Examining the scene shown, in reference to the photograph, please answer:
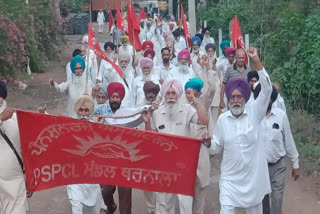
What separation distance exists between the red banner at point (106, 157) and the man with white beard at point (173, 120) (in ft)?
1.49

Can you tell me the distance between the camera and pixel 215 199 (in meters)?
7.45

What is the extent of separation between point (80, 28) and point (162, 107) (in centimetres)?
3382

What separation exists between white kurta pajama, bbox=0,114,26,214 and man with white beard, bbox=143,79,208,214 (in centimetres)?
135

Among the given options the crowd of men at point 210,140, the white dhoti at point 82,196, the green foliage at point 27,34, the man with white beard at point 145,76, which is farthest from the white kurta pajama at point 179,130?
the green foliage at point 27,34

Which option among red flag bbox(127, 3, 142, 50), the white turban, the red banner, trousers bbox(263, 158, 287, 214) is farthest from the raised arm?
red flag bbox(127, 3, 142, 50)

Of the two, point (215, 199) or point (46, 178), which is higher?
point (46, 178)

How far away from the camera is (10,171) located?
5199mm

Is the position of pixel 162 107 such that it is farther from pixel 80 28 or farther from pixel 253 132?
pixel 80 28

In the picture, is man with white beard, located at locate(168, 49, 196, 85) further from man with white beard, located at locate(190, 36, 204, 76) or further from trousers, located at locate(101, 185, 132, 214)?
trousers, located at locate(101, 185, 132, 214)

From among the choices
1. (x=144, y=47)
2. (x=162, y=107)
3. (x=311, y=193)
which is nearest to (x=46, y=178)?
(x=162, y=107)

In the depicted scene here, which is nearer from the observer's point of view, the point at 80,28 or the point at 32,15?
the point at 32,15

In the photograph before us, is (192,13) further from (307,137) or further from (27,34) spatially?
(307,137)

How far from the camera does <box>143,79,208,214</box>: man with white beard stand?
19.3 ft

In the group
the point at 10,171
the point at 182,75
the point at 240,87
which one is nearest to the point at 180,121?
the point at 240,87
